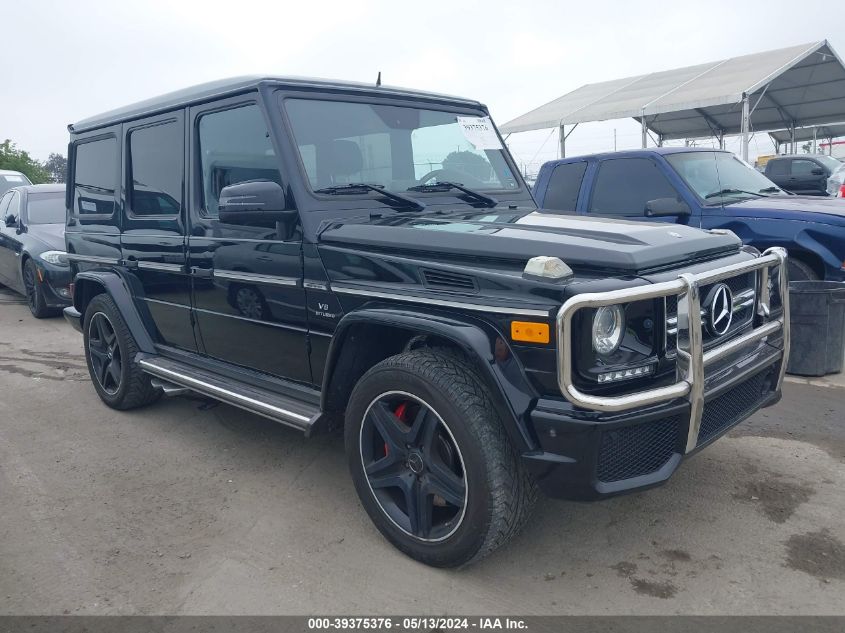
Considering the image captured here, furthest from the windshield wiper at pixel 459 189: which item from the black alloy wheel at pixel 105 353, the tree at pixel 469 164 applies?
the black alloy wheel at pixel 105 353

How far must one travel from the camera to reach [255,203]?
3232 millimetres

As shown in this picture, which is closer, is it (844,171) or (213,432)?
(213,432)

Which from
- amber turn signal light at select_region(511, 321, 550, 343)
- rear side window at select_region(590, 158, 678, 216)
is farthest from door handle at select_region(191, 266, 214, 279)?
rear side window at select_region(590, 158, 678, 216)

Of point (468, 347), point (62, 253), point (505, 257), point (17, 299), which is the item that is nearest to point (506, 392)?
point (468, 347)

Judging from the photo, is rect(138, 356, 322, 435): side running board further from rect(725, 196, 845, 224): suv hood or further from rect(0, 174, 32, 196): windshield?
Answer: rect(0, 174, 32, 196): windshield

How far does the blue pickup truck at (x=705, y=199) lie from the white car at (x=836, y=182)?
612 centimetres

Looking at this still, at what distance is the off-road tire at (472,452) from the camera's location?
8.63ft

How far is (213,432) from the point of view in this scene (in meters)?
4.66

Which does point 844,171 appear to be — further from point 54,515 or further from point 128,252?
point 54,515

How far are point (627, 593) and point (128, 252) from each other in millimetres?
3666

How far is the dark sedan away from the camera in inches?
333

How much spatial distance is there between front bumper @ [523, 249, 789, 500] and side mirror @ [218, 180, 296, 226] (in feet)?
4.99

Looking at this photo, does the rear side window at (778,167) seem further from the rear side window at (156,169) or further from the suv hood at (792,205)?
the rear side window at (156,169)

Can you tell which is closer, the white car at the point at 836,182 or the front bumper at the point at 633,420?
the front bumper at the point at 633,420
